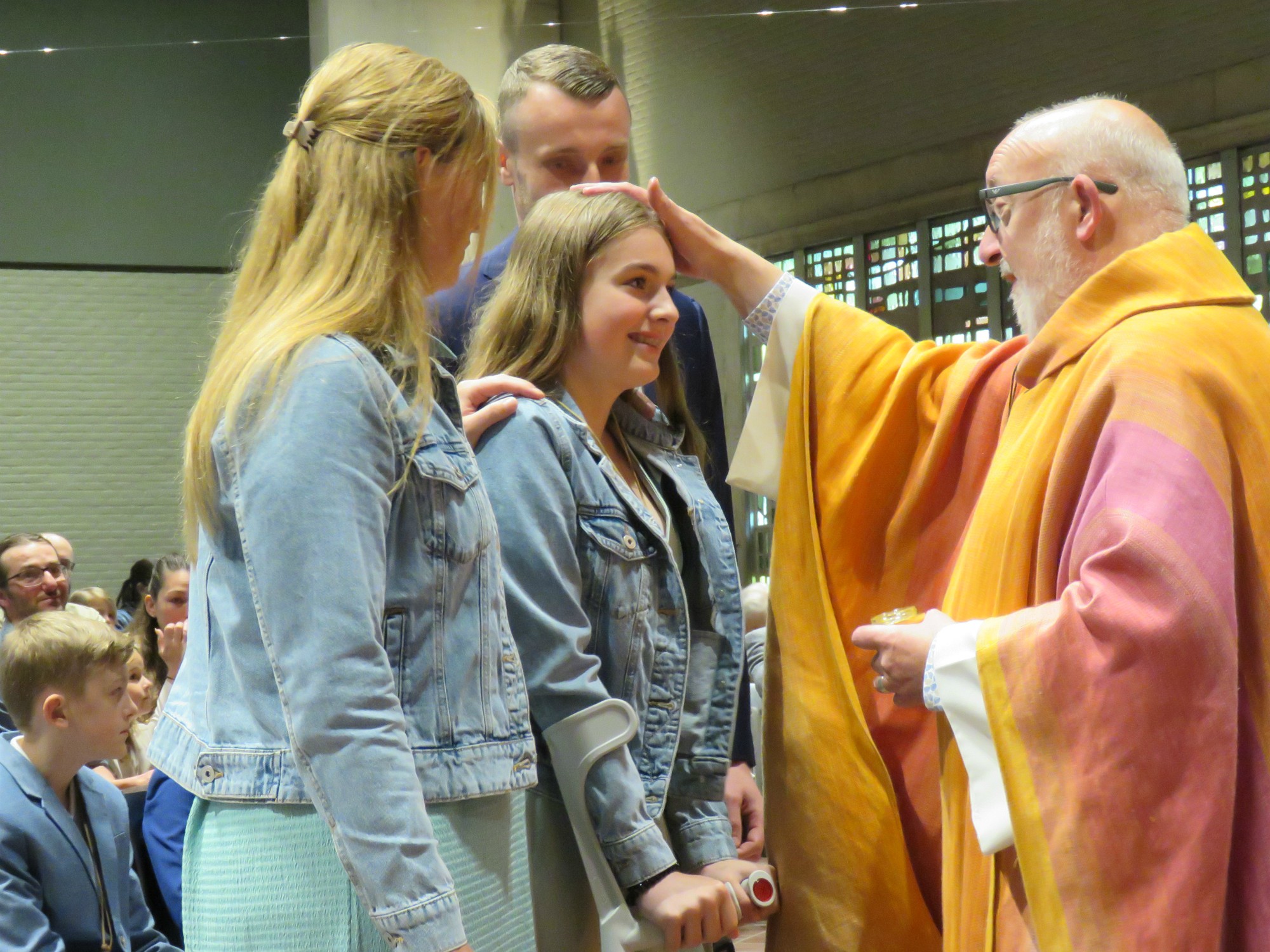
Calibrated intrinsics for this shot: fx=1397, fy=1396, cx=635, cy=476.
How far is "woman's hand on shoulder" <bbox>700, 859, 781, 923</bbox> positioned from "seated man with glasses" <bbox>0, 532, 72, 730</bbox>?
4.13 m

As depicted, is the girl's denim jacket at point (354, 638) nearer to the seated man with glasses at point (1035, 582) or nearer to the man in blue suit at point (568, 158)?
the seated man with glasses at point (1035, 582)

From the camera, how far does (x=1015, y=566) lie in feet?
6.42

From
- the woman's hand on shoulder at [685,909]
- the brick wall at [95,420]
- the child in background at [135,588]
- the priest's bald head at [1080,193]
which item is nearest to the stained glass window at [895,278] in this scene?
the priest's bald head at [1080,193]

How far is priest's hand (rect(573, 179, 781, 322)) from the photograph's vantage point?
7.39ft

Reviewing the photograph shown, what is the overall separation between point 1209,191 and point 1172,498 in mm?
2529

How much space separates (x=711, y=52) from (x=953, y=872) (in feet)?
11.8

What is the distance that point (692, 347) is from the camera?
2537 mm

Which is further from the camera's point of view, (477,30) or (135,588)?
(135,588)

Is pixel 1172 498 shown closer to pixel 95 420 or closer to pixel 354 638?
pixel 354 638

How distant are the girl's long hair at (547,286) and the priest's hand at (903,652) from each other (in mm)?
604

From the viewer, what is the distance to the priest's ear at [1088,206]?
2100 millimetres

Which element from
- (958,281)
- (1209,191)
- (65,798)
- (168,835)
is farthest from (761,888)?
(1209,191)

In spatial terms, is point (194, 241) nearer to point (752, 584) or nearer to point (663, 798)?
point (752, 584)

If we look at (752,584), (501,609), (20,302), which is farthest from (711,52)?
(20,302)
